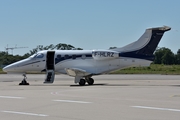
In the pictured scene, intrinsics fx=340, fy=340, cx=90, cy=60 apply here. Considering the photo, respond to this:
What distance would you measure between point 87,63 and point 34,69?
490cm

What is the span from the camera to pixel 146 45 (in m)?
27.3

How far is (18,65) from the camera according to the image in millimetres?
29750

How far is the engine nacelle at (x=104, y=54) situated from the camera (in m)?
27.8

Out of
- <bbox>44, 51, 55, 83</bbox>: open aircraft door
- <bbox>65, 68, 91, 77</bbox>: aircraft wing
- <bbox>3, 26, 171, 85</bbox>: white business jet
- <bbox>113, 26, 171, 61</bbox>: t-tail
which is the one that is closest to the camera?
<bbox>113, 26, 171, 61</bbox>: t-tail

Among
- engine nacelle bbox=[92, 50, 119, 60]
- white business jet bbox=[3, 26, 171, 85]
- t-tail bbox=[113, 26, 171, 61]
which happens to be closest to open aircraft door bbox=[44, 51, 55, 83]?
white business jet bbox=[3, 26, 171, 85]

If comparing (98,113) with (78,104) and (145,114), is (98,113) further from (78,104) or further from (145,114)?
(78,104)

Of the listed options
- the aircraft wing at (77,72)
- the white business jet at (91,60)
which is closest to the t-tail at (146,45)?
the white business jet at (91,60)

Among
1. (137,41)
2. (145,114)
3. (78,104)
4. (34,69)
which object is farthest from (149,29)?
(145,114)

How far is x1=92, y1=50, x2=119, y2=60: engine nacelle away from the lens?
27812 mm

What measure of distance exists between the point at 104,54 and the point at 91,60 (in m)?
1.31

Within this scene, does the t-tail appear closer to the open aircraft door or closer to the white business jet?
the white business jet

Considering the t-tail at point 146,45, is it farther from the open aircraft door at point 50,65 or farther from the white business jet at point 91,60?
the open aircraft door at point 50,65

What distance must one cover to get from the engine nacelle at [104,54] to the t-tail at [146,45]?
1.90 feet

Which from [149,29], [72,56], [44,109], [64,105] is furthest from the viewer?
[72,56]
